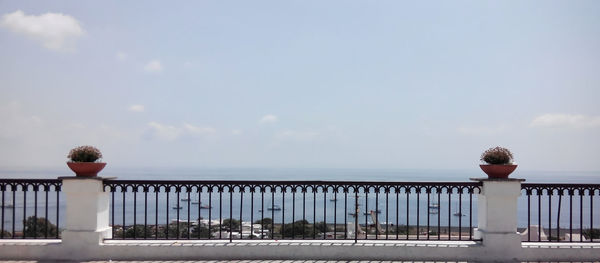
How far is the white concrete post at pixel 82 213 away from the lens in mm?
8453

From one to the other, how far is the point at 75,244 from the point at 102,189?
3.13 feet

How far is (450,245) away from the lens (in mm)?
8445

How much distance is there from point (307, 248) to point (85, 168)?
3.78 meters

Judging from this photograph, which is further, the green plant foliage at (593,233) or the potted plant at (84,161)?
the green plant foliage at (593,233)

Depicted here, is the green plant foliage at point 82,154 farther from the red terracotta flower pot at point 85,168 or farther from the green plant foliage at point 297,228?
the green plant foliage at point 297,228

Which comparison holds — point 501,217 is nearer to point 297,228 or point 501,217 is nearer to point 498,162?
point 498,162

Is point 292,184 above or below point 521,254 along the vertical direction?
above

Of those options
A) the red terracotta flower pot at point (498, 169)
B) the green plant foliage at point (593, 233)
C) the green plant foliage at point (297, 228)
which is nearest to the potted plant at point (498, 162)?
the red terracotta flower pot at point (498, 169)

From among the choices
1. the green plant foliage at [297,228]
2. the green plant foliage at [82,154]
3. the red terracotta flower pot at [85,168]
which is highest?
the green plant foliage at [82,154]

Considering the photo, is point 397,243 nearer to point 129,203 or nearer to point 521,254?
point 521,254

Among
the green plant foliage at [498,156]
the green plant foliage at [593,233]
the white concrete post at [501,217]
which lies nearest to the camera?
the white concrete post at [501,217]

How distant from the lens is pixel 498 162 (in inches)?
337

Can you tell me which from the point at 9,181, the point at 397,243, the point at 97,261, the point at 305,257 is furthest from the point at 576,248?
the point at 9,181

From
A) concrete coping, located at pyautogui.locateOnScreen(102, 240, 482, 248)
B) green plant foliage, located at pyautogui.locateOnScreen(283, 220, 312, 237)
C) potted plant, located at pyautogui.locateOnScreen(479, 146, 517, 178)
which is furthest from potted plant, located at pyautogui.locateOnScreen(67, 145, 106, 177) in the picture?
potted plant, located at pyautogui.locateOnScreen(479, 146, 517, 178)
